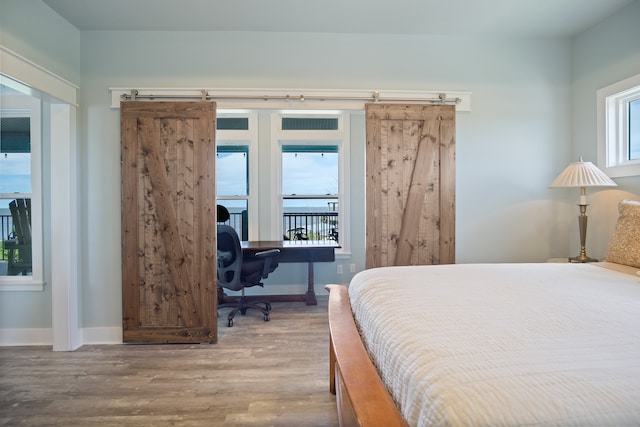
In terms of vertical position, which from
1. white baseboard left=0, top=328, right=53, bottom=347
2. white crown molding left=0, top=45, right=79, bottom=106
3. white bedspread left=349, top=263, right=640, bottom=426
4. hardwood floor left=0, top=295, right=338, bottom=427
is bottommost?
hardwood floor left=0, top=295, right=338, bottom=427

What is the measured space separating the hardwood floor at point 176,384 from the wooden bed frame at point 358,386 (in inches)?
31.6

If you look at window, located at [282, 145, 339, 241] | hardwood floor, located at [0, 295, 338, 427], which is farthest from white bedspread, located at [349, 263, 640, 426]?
window, located at [282, 145, 339, 241]

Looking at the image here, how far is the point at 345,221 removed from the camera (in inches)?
175

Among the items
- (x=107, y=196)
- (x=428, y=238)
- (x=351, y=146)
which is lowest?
(x=428, y=238)

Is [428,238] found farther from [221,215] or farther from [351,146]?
[221,215]

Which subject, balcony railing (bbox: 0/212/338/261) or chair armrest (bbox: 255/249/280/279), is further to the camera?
balcony railing (bbox: 0/212/338/261)

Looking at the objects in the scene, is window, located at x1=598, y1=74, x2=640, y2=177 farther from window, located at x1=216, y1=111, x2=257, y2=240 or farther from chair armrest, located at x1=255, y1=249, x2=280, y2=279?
window, located at x1=216, y1=111, x2=257, y2=240

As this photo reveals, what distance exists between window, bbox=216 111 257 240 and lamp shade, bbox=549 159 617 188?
3.40 metres

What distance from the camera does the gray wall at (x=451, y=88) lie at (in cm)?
281

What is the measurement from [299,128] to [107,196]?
2451mm

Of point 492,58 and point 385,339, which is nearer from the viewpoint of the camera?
point 385,339

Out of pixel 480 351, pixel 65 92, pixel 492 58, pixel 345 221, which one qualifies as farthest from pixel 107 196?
pixel 492 58

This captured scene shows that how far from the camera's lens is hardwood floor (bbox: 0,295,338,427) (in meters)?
1.85

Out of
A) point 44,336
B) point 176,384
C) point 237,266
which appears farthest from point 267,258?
point 44,336
